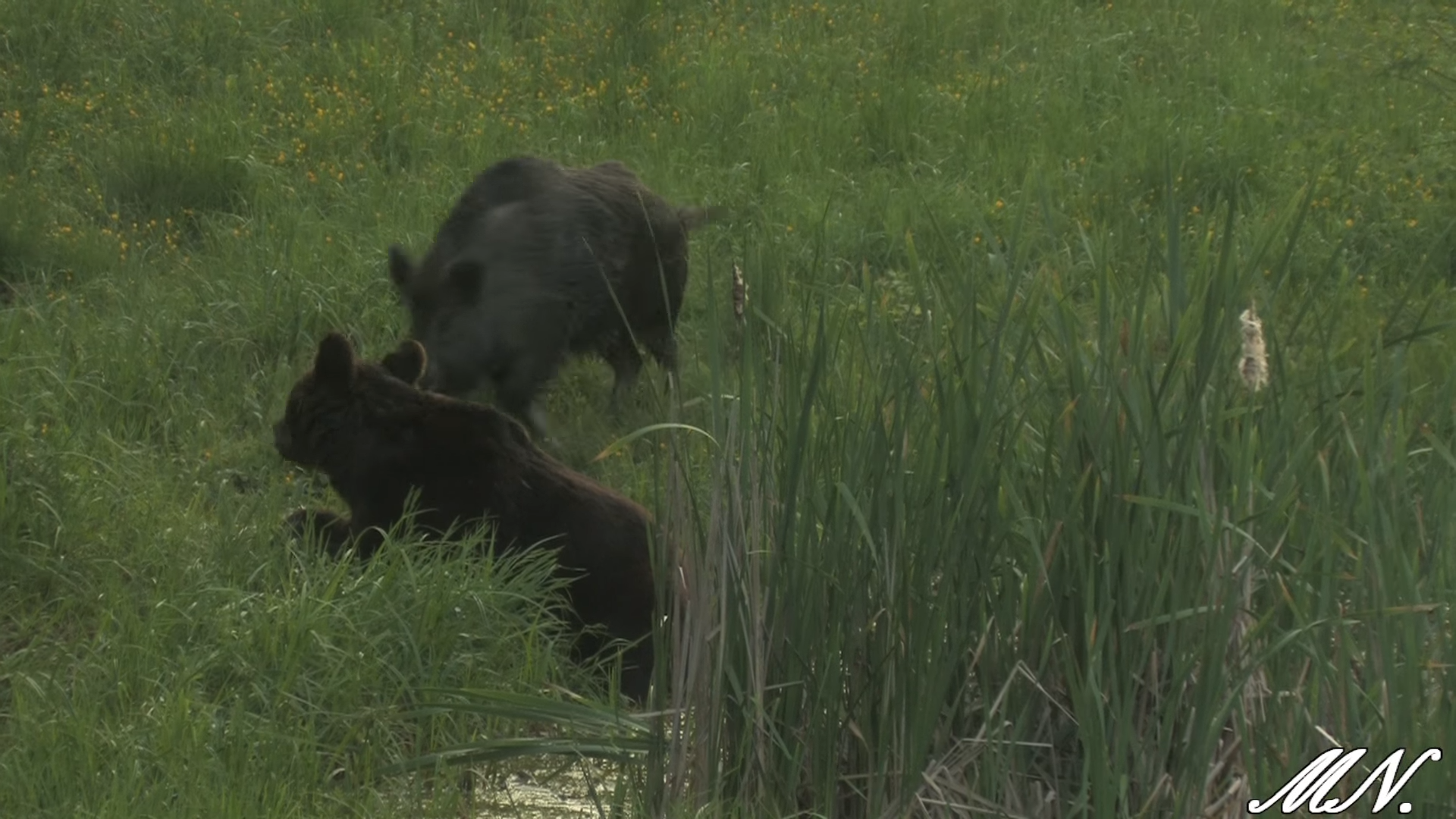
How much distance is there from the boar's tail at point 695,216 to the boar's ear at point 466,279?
988 mm

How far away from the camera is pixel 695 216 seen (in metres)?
7.87

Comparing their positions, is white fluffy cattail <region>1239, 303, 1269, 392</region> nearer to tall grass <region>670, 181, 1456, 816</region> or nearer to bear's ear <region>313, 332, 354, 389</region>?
tall grass <region>670, 181, 1456, 816</region>

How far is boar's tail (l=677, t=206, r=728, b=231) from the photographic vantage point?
7.82 meters

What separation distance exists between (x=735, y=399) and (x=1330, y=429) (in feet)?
3.91

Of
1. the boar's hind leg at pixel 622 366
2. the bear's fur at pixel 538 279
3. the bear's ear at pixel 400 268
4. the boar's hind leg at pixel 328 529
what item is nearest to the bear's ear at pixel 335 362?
the boar's hind leg at pixel 328 529

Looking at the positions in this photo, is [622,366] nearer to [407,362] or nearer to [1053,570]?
[407,362]

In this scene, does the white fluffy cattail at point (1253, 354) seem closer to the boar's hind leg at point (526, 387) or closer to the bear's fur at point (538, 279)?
the bear's fur at point (538, 279)

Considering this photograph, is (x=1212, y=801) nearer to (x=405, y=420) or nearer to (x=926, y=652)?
(x=926, y=652)

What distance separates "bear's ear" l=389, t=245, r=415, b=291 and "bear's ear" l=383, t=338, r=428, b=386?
1.07 meters

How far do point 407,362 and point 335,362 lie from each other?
37 centimetres

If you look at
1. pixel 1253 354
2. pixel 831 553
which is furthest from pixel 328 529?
pixel 1253 354

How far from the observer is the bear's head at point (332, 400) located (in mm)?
5898

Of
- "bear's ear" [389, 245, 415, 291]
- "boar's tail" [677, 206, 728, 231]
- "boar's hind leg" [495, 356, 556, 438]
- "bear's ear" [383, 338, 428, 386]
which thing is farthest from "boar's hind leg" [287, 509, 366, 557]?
"boar's tail" [677, 206, 728, 231]

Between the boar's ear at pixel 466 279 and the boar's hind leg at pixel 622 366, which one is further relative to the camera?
the boar's hind leg at pixel 622 366
